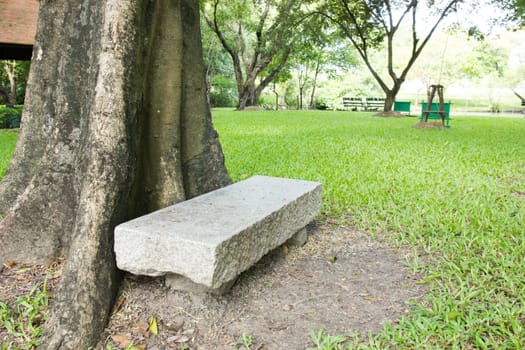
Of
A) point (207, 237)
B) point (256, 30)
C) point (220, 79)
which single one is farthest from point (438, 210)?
point (220, 79)

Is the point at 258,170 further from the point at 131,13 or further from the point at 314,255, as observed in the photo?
the point at 131,13

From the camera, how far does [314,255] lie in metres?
3.10

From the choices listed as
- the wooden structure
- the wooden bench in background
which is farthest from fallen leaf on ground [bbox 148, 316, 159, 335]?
the wooden bench in background

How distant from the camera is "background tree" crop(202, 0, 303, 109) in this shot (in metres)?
17.2

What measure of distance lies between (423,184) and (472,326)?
9.50 feet

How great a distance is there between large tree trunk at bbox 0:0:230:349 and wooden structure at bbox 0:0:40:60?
7096 mm

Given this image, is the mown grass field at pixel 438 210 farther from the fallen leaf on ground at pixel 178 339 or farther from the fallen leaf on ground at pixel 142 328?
the fallen leaf on ground at pixel 142 328

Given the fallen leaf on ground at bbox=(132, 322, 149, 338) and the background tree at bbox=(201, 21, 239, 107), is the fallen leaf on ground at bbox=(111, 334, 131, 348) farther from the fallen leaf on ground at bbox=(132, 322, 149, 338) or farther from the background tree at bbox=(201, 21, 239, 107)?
the background tree at bbox=(201, 21, 239, 107)

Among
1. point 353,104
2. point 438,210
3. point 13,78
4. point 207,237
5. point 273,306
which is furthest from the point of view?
point 353,104

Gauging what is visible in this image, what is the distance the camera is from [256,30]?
2023cm

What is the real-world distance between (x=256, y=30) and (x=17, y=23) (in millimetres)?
12698

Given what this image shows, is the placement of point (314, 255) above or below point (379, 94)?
below

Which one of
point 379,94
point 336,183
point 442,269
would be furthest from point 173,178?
point 379,94

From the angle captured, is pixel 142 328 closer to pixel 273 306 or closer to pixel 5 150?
pixel 273 306
